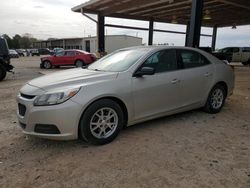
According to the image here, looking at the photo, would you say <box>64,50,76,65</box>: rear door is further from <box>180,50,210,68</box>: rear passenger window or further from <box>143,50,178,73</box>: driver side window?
<box>143,50,178,73</box>: driver side window

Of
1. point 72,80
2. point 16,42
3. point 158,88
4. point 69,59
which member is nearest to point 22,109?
point 72,80

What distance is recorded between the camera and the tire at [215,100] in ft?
17.0

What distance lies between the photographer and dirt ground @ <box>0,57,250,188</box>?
9.06 feet

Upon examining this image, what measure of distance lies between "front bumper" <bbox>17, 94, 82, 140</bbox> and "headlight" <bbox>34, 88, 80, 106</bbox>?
58 mm

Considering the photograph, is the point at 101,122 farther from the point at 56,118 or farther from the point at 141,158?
the point at 141,158

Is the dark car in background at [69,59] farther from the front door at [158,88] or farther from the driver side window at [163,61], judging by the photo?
the front door at [158,88]

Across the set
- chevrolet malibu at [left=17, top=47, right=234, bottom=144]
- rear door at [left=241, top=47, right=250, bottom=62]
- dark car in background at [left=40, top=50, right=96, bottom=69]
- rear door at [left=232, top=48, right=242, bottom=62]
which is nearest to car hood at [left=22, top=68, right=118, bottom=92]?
chevrolet malibu at [left=17, top=47, right=234, bottom=144]

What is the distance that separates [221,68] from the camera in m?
5.30

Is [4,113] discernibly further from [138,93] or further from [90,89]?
[138,93]

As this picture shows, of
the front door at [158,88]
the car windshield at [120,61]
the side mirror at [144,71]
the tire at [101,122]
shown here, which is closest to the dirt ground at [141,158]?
the tire at [101,122]

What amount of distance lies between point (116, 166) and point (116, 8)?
1285cm

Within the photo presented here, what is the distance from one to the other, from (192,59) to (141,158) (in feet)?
8.31

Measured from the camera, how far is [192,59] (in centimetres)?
487

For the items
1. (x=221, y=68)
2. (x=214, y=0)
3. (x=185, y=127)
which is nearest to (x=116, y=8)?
(x=214, y=0)
